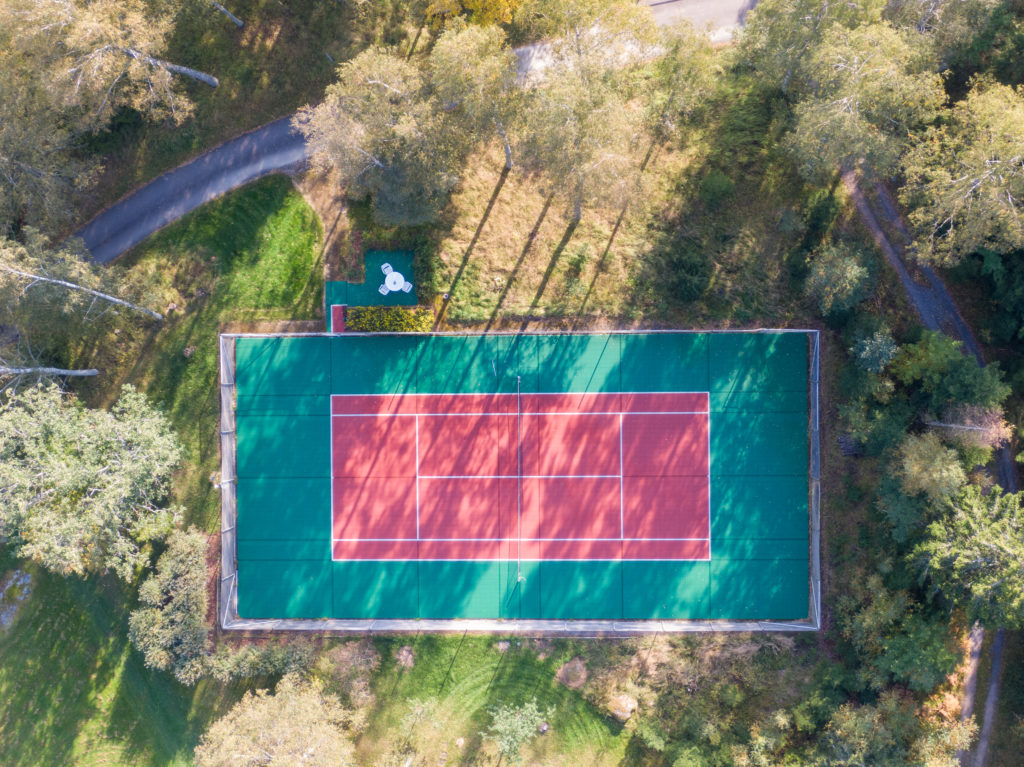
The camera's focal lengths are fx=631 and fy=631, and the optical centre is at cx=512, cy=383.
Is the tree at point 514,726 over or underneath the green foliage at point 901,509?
underneath

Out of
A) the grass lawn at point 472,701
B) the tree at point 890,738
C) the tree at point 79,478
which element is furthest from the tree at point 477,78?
the tree at point 890,738

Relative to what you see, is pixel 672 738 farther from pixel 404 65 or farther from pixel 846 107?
pixel 404 65

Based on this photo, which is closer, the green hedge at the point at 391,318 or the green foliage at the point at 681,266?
the green foliage at the point at 681,266

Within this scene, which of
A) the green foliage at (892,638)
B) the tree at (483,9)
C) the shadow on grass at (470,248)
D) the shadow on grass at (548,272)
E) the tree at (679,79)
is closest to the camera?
the green foliage at (892,638)

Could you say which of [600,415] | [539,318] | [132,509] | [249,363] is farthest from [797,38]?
[132,509]

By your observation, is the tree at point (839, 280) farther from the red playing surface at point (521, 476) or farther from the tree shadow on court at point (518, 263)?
the tree shadow on court at point (518, 263)
